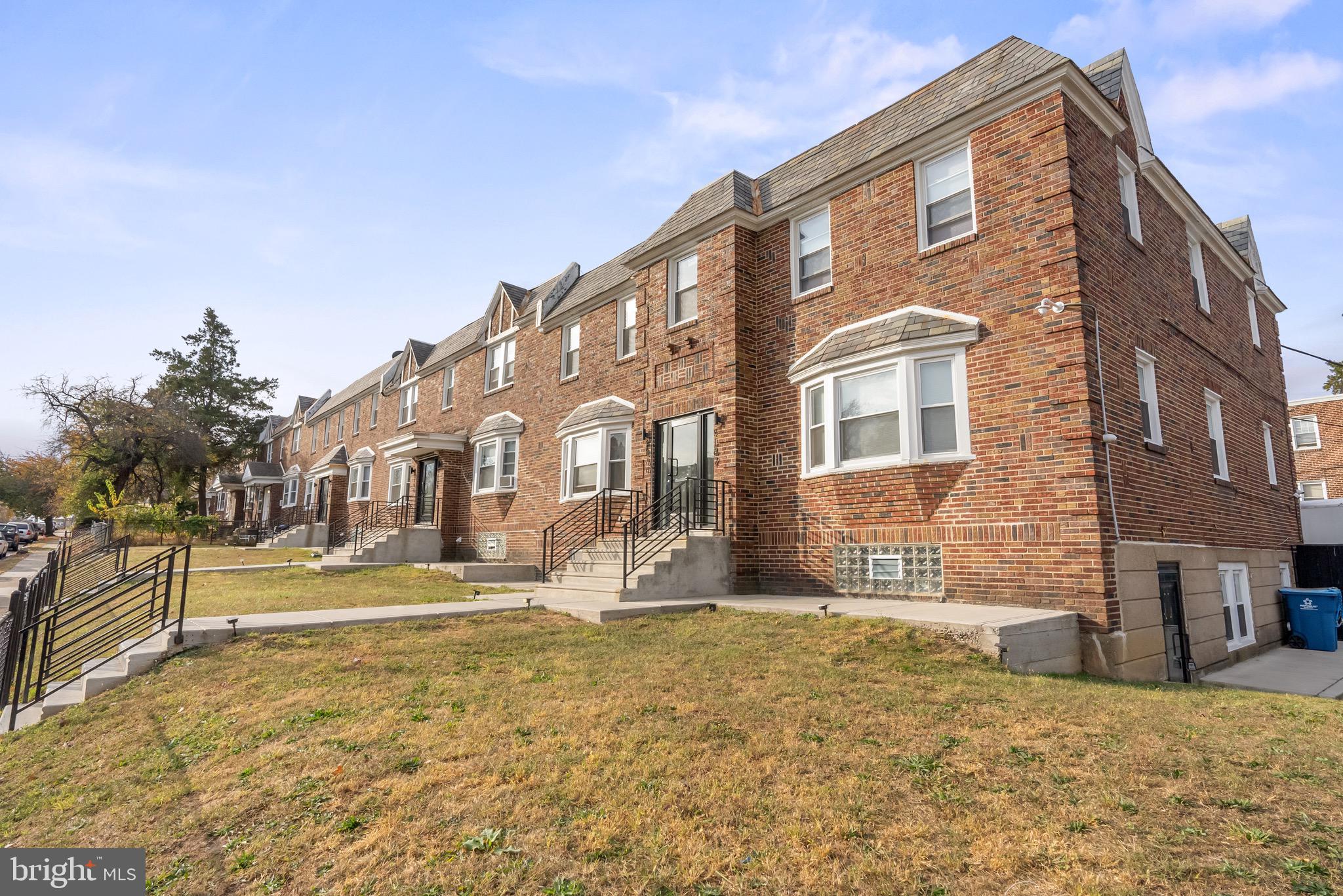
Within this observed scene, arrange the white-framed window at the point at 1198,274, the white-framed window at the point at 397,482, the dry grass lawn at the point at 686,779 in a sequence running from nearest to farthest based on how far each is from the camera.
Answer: the dry grass lawn at the point at 686,779
the white-framed window at the point at 1198,274
the white-framed window at the point at 397,482

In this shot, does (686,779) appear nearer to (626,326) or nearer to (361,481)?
(626,326)

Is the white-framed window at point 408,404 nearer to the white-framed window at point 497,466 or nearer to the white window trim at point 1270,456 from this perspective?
the white-framed window at point 497,466

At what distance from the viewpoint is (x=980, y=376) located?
9297 mm

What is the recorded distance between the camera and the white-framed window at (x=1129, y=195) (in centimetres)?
1066

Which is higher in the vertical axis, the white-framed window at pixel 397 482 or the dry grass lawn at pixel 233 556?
the white-framed window at pixel 397 482

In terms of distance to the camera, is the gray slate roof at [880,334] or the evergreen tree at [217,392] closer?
the gray slate roof at [880,334]

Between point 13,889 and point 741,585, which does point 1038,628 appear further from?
point 13,889

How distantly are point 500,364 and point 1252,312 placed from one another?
20.0 meters

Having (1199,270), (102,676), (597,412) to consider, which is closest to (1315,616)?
(1199,270)

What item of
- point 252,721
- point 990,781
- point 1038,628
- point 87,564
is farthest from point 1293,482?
point 87,564

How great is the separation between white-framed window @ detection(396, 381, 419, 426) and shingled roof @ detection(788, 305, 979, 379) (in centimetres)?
1954

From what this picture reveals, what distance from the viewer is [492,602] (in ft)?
34.0

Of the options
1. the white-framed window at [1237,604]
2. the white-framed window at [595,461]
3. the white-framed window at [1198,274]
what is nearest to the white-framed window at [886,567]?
the white-framed window at [1237,604]

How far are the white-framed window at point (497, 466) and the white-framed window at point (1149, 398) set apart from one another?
14.7 metres
